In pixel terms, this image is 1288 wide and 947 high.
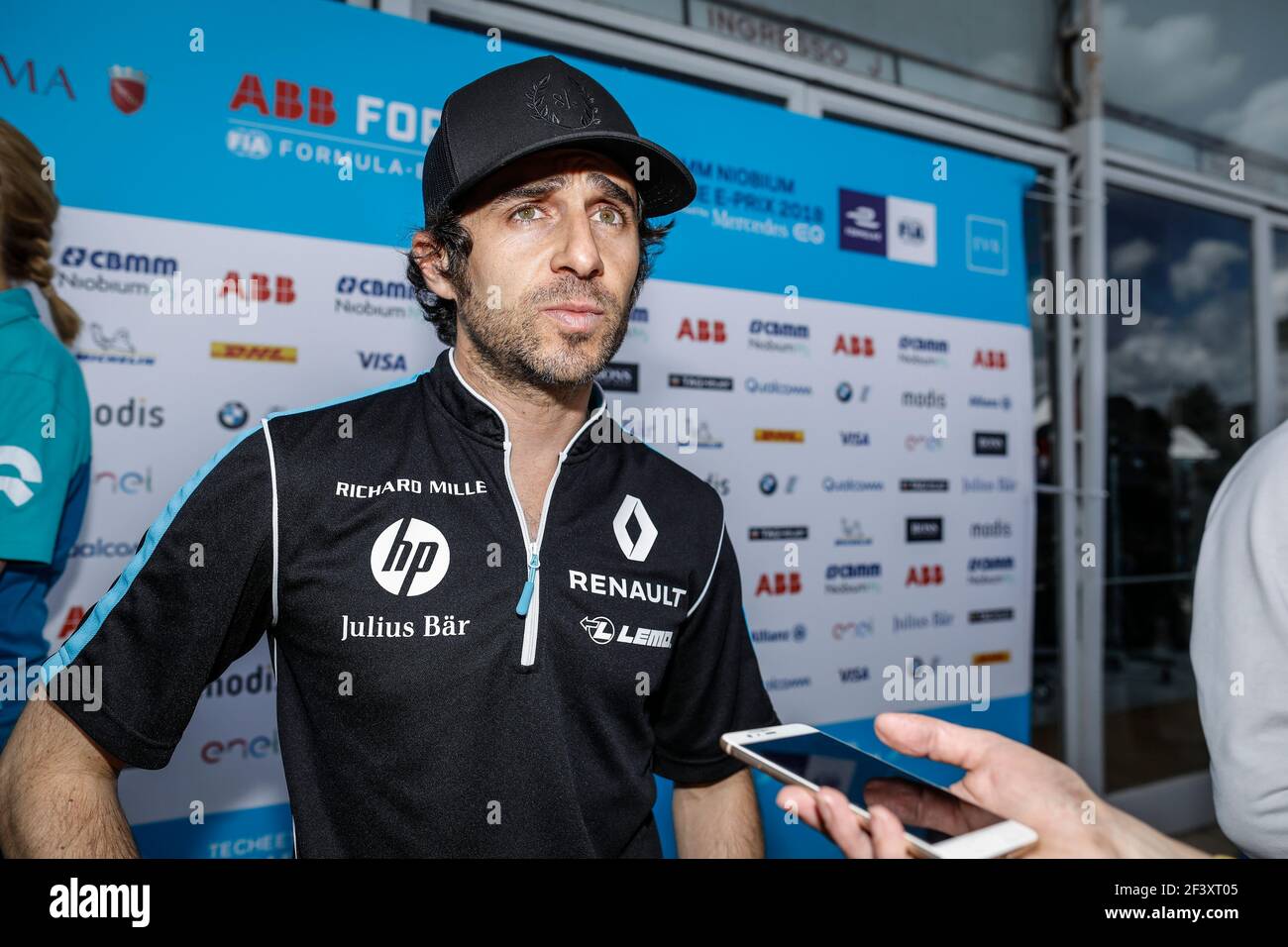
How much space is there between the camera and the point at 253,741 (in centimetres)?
181

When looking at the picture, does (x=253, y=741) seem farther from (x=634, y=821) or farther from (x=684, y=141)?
(x=684, y=141)

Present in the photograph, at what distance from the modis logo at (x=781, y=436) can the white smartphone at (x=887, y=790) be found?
169 centimetres

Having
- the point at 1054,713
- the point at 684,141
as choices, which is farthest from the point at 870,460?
the point at 1054,713

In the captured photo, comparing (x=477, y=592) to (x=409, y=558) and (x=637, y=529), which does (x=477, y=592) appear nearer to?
(x=409, y=558)

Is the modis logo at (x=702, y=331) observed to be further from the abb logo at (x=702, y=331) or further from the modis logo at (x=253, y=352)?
the modis logo at (x=253, y=352)

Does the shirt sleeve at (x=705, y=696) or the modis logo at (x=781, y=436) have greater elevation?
the modis logo at (x=781, y=436)

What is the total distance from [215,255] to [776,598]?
71.7 inches

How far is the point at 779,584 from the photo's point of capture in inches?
99.1

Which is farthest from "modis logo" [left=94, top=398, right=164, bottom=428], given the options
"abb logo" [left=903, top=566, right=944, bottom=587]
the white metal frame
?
"abb logo" [left=903, top=566, right=944, bottom=587]

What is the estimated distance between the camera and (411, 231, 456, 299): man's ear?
45.3 inches

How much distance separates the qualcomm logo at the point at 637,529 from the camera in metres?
1.08

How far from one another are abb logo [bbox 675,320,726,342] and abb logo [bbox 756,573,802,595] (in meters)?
0.77

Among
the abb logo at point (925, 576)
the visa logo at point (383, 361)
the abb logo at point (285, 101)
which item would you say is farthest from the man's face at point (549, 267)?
the abb logo at point (925, 576)

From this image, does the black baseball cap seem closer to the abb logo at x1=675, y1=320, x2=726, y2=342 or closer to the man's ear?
the man's ear
